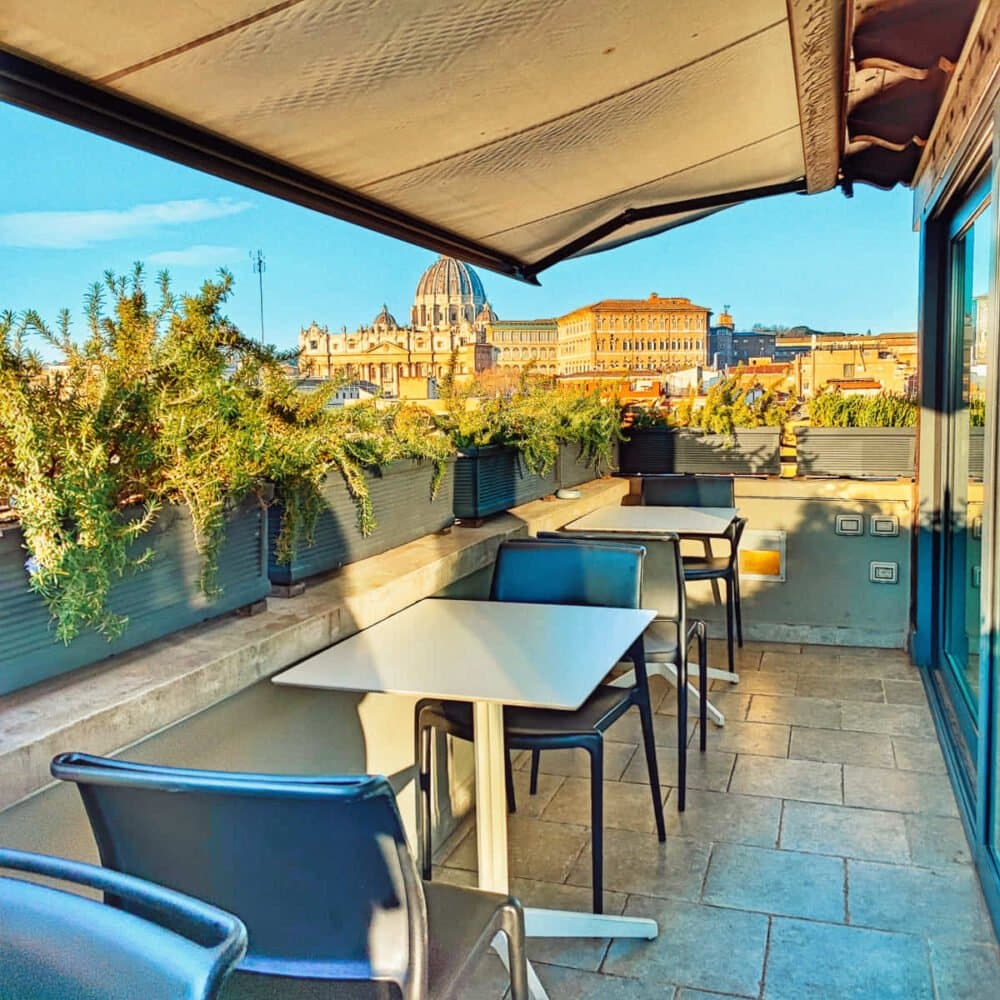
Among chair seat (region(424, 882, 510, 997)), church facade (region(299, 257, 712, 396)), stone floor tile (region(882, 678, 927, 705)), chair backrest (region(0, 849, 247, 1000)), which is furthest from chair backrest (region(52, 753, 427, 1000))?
stone floor tile (region(882, 678, 927, 705))

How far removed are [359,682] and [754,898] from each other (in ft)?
4.42

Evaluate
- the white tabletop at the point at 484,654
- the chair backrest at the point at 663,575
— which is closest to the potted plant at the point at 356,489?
the white tabletop at the point at 484,654

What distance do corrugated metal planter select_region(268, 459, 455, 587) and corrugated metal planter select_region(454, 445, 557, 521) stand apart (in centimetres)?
16

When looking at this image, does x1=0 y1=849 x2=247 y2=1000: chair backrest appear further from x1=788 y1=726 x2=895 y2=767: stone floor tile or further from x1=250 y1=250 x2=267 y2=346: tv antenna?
x1=788 y1=726 x2=895 y2=767: stone floor tile

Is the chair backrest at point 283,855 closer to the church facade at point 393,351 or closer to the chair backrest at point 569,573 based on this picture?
the church facade at point 393,351

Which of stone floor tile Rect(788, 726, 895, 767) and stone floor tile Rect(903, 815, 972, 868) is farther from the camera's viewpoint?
stone floor tile Rect(788, 726, 895, 767)

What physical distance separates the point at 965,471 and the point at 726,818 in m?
1.86

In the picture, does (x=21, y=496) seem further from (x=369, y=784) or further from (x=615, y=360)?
(x=615, y=360)

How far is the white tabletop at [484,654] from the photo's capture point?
1.81 m

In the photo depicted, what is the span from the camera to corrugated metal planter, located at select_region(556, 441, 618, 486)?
4656 millimetres

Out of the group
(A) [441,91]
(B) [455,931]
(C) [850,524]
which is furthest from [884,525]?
(B) [455,931]

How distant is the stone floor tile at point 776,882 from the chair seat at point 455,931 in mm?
1215

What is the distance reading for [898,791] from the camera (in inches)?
124

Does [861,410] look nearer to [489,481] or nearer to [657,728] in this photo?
[657,728]
